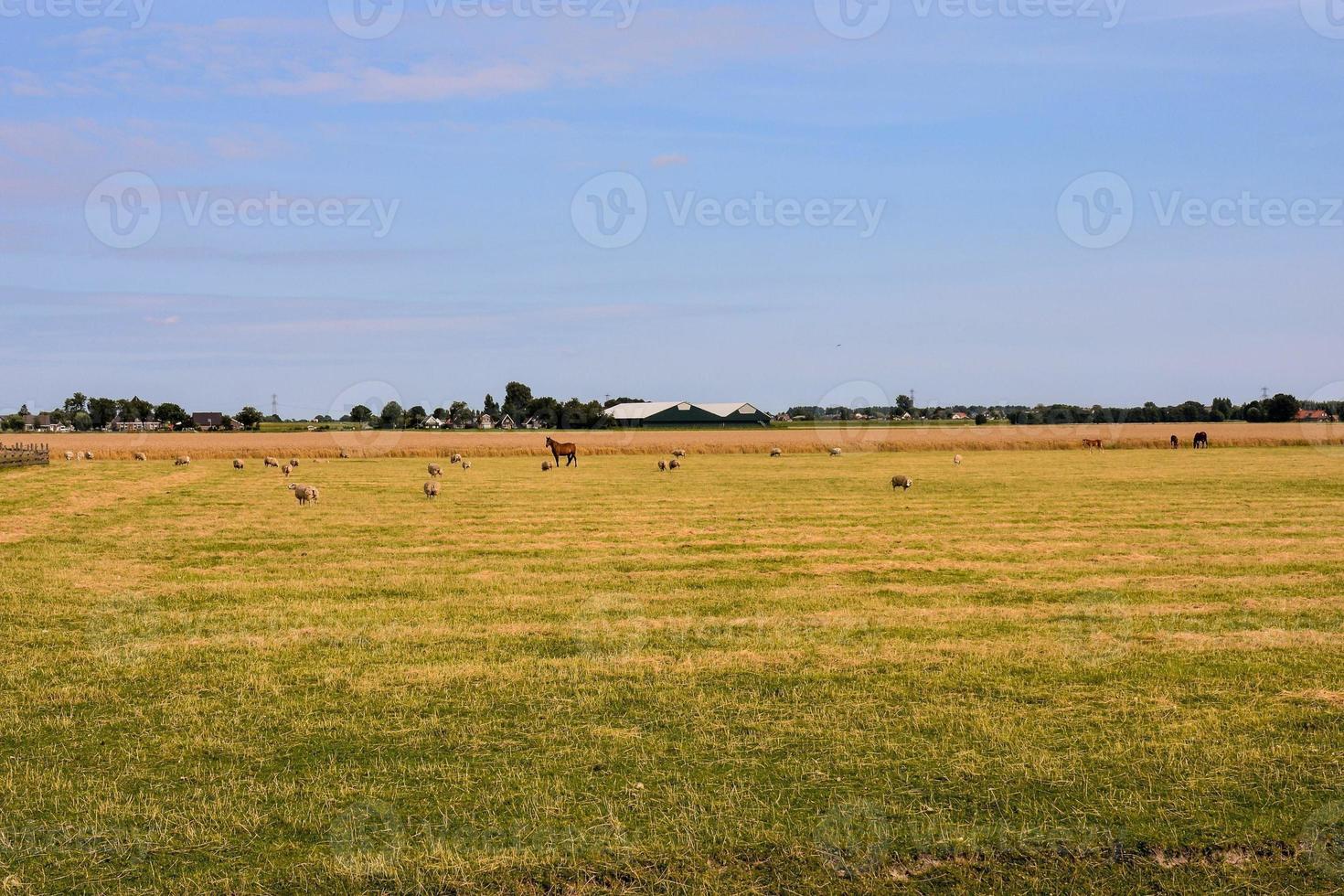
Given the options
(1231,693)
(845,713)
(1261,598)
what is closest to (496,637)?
(845,713)

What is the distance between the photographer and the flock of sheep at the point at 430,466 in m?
35.4

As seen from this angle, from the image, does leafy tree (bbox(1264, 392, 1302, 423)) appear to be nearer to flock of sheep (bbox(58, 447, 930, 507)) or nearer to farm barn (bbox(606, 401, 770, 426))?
farm barn (bbox(606, 401, 770, 426))

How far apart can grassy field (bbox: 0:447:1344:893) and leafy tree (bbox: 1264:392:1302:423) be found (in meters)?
153

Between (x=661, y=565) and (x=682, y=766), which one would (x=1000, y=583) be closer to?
(x=661, y=565)

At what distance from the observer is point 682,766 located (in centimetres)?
853

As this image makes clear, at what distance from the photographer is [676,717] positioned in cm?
995

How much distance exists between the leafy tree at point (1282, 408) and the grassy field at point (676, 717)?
152514mm

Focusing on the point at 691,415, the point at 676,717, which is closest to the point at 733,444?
the point at 676,717

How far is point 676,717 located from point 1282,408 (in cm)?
17321

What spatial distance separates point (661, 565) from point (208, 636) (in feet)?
28.9

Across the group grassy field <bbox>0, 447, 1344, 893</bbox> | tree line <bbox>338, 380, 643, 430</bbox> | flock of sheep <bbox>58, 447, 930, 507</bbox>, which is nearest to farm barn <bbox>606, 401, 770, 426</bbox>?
A: tree line <bbox>338, 380, 643, 430</bbox>

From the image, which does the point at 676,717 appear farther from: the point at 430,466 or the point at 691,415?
the point at 691,415

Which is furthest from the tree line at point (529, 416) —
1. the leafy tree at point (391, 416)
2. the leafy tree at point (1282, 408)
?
the leafy tree at point (1282, 408)

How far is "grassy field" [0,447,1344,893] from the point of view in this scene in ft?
22.7
